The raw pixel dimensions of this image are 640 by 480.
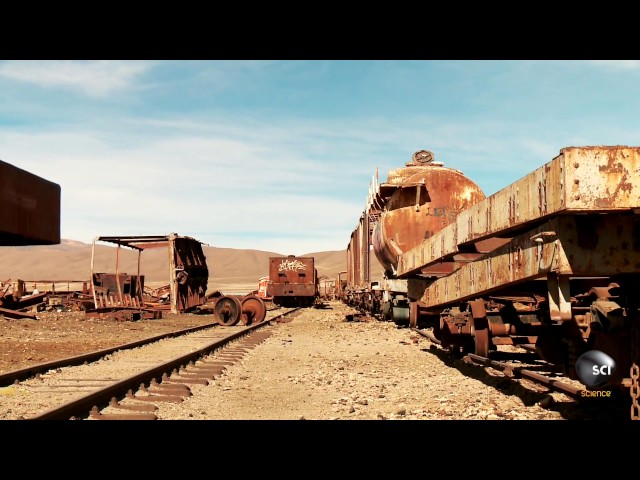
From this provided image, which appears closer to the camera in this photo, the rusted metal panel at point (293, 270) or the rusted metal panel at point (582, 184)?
the rusted metal panel at point (582, 184)

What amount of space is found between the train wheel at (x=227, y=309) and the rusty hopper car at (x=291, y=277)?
15.2 metres

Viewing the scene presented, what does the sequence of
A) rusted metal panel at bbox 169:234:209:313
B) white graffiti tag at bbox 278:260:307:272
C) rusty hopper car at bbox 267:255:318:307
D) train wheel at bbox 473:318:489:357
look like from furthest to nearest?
white graffiti tag at bbox 278:260:307:272 → rusty hopper car at bbox 267:255:318:307 → rusted metal panel at bbox 169:234:209:313 → train wheel at bbox 473:318:489:357

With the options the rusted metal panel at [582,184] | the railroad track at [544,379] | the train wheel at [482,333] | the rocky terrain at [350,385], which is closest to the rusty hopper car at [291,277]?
the rocky terrain at [350,385]

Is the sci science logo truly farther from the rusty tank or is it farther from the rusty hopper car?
the rusty hopper car

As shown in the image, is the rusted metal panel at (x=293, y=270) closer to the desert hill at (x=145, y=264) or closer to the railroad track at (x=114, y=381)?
the railroad track at (x=114, y=381)

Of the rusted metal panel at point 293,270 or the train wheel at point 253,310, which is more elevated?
the rusted metal panel at point 293,270

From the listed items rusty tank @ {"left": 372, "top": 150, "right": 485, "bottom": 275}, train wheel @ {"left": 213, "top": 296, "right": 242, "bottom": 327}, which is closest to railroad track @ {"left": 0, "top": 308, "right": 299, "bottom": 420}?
rusty tank @ {"left": 372, "top": 150, "right": 485, "bottom": 275}

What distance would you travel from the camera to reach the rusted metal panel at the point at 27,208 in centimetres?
112

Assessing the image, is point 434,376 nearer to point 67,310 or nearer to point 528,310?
point 528,310

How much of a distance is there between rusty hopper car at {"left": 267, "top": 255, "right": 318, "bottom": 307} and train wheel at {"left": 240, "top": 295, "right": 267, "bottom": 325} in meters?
14.4

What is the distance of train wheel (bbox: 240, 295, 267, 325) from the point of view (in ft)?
68.1
